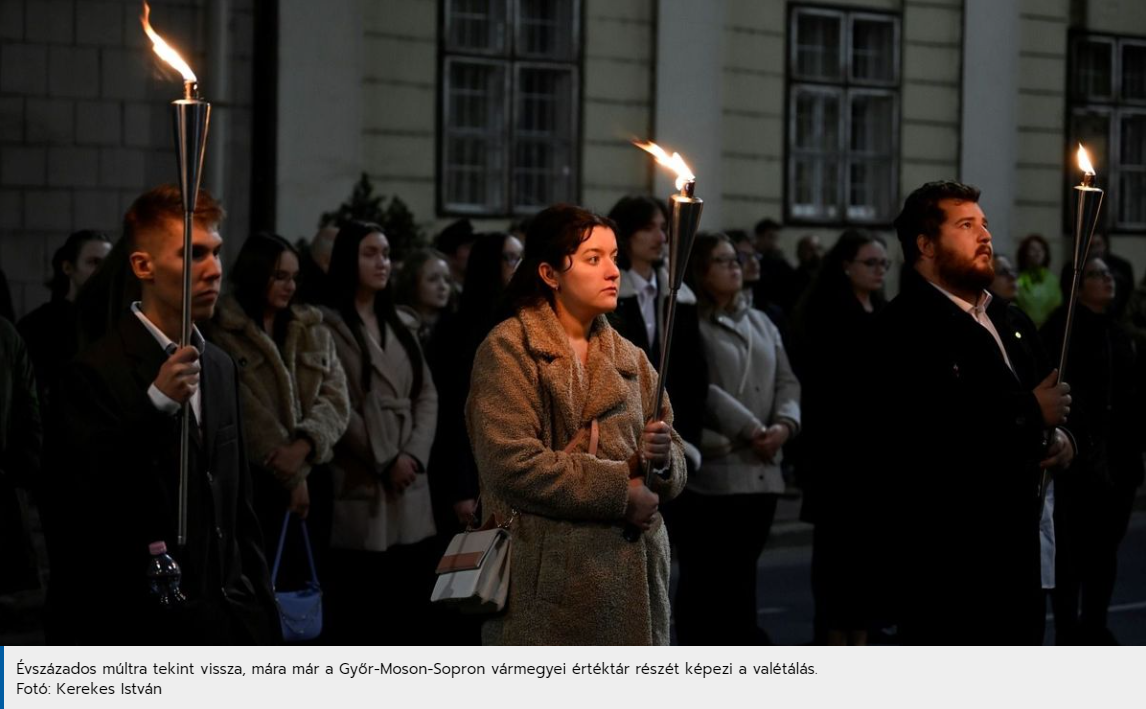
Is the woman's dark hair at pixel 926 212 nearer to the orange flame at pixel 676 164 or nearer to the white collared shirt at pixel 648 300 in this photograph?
the orange flame at pixel 676 164

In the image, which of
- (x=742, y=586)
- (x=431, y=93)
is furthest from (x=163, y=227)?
(x=431, y=93)

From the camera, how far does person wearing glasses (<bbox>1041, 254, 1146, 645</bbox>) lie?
27.8ft

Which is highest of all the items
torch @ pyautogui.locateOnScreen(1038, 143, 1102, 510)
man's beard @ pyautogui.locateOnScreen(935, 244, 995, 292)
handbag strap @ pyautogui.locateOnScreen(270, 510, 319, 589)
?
torch @ pyautogui.locateOnScreen(1038, 143, 1102, 510)

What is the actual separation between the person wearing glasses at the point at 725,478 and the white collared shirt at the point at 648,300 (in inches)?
16.6

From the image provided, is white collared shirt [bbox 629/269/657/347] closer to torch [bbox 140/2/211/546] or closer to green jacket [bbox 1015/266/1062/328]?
torch [bbox 140/2/211/546]

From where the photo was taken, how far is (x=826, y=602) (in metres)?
8.08

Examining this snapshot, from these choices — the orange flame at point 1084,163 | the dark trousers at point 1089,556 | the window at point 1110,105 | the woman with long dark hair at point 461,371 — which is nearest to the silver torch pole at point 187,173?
the orange flame at point 1084,163

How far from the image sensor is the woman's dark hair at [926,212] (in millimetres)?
5406

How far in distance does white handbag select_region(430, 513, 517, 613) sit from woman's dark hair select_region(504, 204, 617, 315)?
1.86ft

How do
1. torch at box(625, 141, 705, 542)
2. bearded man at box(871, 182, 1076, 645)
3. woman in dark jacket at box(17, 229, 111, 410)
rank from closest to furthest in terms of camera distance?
1. torch at box(625, 141, 705, 542)
2. bearded man at box(871, 182, 1076, 645)
3. woman in dark jacket at box(17, 229, 111, 410)

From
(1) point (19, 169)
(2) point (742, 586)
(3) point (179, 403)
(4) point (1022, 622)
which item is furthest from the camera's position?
(1) point (19, 169)

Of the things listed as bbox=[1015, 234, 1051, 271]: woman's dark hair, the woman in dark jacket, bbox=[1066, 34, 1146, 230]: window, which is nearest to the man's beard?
the woman in dark jacket
